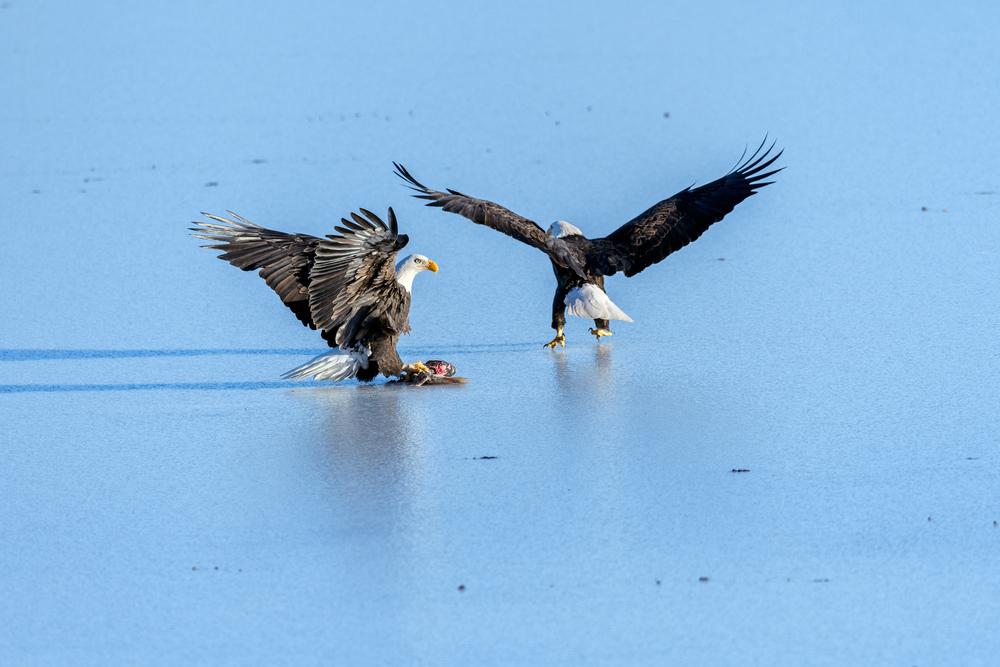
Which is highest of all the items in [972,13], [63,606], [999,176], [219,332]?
[972,13]

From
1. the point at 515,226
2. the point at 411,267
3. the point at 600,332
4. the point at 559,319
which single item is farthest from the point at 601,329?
the point at 411,267

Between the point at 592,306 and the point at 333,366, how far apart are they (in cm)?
132

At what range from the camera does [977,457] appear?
18.4 feet

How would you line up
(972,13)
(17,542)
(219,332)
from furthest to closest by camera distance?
1. (972,13)
2. (219,332)
3. (17,542)

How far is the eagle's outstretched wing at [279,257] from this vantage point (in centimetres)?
769

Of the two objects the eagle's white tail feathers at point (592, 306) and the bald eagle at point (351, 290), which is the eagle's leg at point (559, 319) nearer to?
the eagle's white tail feathers at point (592, 306)

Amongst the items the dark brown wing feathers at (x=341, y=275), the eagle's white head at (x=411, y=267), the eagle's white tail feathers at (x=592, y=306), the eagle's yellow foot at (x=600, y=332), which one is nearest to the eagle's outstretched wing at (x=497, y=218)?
the eagle's white tail feathers at (x=592, y=306)

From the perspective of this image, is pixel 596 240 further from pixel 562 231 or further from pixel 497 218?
pixel 497 218

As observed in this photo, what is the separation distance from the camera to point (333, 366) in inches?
290

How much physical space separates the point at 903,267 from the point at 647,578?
4914mm

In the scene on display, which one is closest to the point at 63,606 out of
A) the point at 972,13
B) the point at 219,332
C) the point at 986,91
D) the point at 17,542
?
the point at 17,542

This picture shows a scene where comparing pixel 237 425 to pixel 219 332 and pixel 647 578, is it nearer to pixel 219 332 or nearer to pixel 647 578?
pixel 219 332

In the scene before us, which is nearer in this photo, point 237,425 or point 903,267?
point 237,425

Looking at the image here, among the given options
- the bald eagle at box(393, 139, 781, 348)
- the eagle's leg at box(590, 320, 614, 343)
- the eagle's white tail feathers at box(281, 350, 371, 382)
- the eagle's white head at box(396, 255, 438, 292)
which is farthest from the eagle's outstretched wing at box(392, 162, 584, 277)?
the eagle's white tail feathers at box(281, 350, 371, 382)
